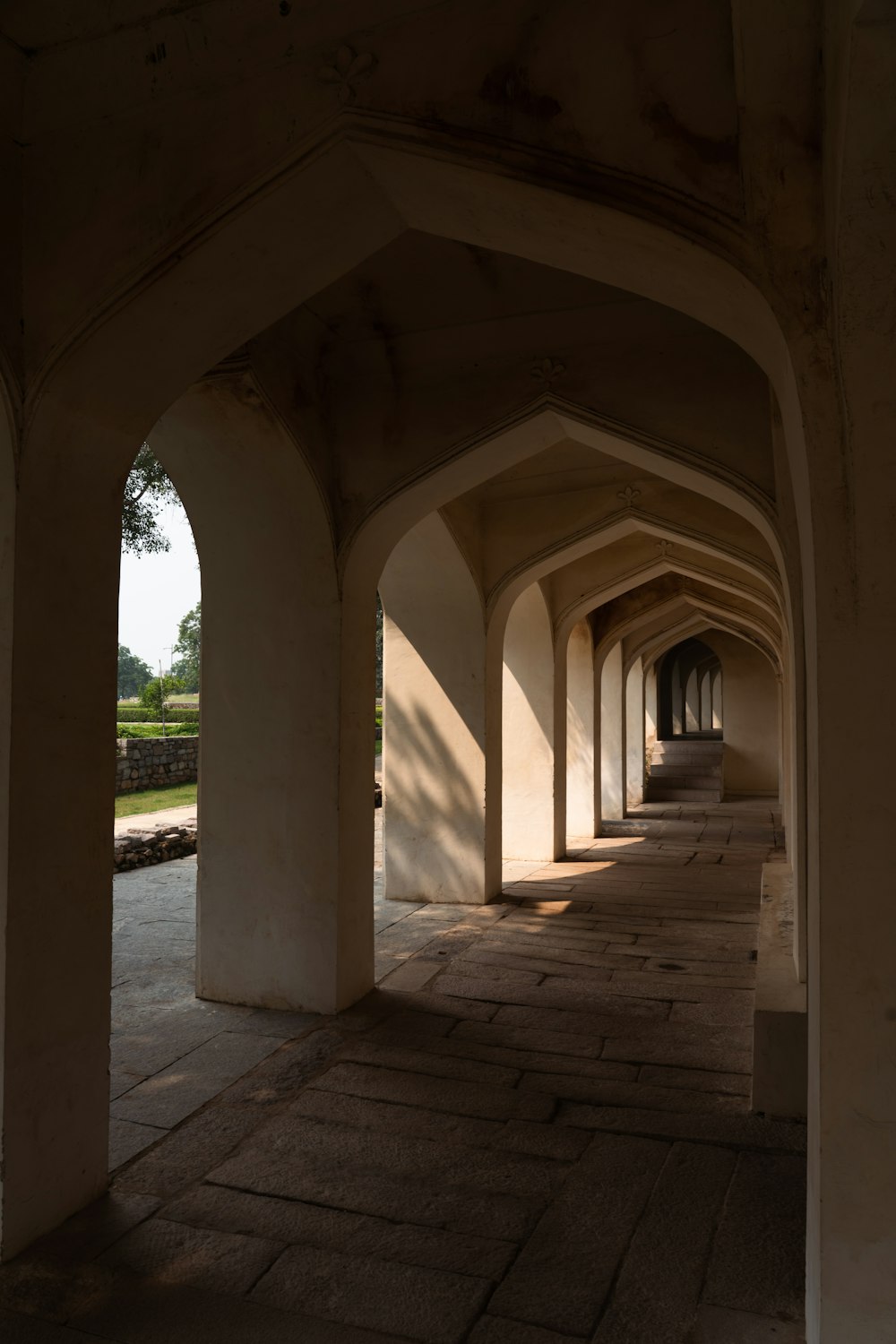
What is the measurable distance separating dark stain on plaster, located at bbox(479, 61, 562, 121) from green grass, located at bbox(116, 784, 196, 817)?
10189mm

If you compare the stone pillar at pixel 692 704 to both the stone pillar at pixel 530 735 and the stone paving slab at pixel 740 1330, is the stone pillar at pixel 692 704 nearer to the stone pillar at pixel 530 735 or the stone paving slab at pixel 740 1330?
the stone pillar at pixel 530 735

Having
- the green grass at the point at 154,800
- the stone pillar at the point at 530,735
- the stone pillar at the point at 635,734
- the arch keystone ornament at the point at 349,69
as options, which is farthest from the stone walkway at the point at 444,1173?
the stone pillar at the point at 635,734

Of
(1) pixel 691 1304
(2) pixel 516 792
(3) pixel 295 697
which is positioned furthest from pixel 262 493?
(2) pixel 516 792

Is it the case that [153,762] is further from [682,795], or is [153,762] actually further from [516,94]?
[516,94]

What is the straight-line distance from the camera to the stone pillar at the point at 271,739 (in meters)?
4.75

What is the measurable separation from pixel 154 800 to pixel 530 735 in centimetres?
634

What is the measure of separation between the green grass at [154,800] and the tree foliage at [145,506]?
4.42 m

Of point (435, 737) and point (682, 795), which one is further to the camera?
point (682, 795)

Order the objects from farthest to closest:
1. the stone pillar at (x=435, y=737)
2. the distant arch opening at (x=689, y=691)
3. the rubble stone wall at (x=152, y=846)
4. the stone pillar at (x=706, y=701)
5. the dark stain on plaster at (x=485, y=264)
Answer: the stone pillar at (x=706, y=701)
the distant arch opening at (x=689, y=691)
the rubble stone wall at (x=152, y=846)
the stone pillar at (x=435, y=737)
the dark stain on plaster at (x=485, y=264)

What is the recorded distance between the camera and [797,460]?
7.97 ft

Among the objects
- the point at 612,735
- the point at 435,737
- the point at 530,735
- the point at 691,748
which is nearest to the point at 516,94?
the point at 435,737

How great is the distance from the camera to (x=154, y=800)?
42.6 feet

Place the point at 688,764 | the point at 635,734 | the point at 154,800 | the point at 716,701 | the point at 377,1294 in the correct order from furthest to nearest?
the point at 716,701 < the point at 688,764 < the point at 635,734 < the point at 154,800 < the point at 377,1294

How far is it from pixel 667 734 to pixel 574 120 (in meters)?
20.5
